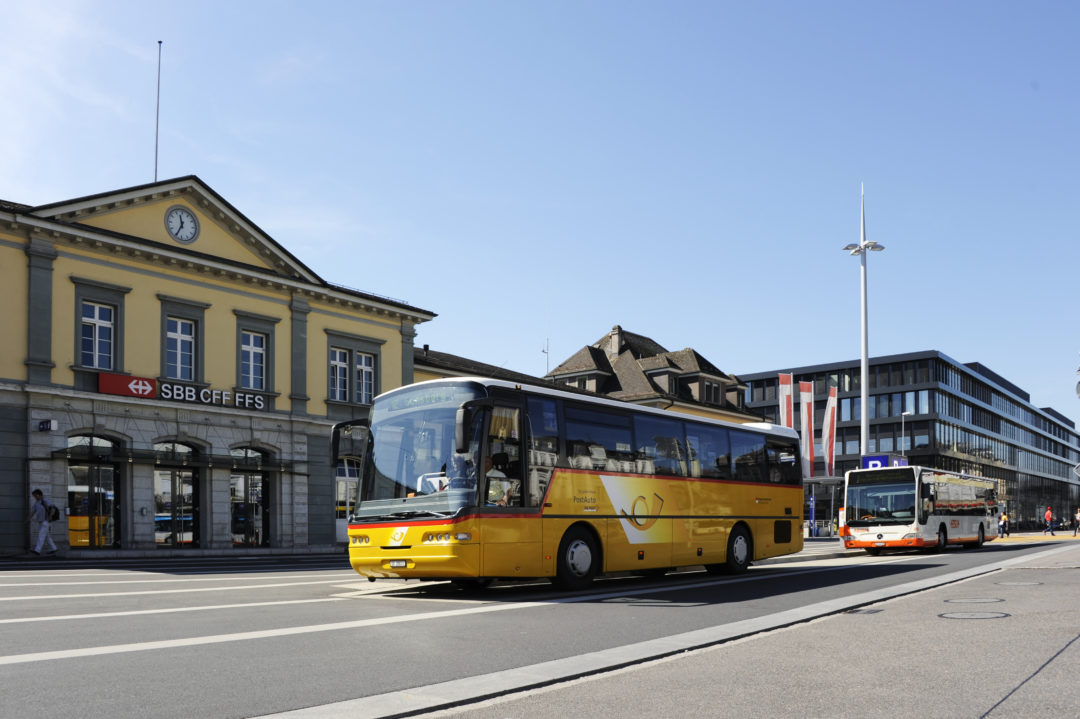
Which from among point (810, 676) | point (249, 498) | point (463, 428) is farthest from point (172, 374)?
point (810, 676)

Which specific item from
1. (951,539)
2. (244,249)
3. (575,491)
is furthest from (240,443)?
(951,539)

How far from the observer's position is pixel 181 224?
3294 centimetres

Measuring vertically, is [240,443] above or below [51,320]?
below

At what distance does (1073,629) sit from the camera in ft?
32.6

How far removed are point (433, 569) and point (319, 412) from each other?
79.0 ft

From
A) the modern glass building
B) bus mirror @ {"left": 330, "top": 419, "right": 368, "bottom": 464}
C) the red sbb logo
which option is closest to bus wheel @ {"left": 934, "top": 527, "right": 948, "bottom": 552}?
bus mirror @ {"left": 330, "top": 419, "right": 368, "bottom": 464}

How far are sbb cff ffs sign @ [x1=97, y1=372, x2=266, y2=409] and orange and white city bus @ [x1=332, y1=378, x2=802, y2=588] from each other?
16490mm

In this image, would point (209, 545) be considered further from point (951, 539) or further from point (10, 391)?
point (951, 539)

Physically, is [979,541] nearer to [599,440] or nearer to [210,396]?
[599,440]

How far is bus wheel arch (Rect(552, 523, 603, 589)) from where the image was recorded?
14.9 metres

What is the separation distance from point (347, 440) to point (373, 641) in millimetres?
6971

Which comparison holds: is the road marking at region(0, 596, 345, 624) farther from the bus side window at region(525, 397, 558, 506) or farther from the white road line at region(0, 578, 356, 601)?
the bus side window at region(525, 397, 558, 506)

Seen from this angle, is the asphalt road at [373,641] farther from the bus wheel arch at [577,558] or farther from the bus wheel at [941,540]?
the bus wheel at [941,540]

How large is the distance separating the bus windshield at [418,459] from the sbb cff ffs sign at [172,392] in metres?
17.7
